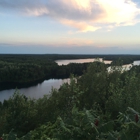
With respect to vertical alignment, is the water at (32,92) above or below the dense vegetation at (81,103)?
below

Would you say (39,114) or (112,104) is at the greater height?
(112,104)

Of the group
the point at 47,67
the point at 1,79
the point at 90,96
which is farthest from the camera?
the point at 47,67

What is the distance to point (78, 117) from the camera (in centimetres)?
676

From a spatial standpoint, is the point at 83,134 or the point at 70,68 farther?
the point at 70,68

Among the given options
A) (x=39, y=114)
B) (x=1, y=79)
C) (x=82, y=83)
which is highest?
(x=82, y=83)

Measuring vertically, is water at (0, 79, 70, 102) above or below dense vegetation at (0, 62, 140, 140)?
below

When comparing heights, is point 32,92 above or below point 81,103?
below

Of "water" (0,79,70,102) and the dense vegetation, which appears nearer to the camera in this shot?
the dense vegetation

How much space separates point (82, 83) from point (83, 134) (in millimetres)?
13268

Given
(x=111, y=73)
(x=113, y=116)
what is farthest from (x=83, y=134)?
(x=111, y=73)

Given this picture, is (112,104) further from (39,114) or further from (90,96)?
(39,114)

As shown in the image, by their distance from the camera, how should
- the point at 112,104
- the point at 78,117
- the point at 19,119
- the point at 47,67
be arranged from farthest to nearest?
the point at 47,67 < the point at 19,119 < the point at 112,104 < the point at 78,117

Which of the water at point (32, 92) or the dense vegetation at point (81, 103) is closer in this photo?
the dense vegetation at point (81, 103)

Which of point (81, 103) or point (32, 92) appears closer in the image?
point (81, 103)
